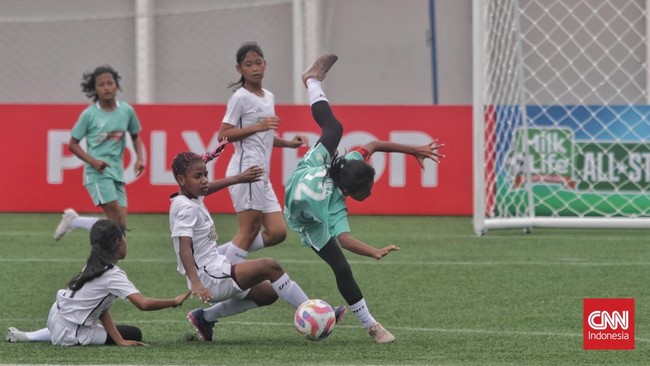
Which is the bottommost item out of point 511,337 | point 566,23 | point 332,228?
point 511,337

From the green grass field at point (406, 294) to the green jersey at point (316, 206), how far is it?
62 cm

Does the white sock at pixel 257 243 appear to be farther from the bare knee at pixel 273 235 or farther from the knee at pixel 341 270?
the knee at pixel 341 270

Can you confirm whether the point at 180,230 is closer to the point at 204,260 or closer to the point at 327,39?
the point at 204,260

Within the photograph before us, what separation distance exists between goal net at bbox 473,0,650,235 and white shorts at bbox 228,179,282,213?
415 centimetres

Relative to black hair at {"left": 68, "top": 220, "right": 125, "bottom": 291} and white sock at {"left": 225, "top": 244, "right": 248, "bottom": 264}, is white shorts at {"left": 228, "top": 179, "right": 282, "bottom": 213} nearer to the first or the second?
white sock at {"left": 225, "top": 244, "right": 248, "bottom": 264}

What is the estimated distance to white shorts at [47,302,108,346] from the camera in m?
7.48

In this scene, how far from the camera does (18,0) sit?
1989 centimetres

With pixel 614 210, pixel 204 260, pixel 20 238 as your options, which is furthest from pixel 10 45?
pixel 204 260

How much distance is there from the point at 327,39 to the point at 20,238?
22.5 ft

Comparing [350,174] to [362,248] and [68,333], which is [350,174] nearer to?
[362,248]

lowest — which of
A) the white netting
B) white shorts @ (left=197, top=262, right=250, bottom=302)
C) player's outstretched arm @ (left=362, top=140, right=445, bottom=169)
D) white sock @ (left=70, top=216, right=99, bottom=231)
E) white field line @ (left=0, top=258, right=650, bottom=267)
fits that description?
white field line @ (left=0, top=258, right=650, bottom=267)

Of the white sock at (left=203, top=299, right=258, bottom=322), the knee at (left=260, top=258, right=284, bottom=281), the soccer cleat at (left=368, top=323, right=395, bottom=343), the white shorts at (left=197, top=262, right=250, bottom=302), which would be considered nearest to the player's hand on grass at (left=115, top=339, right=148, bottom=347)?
the white shorts at (left=197, top=262, right=250, bottom=302)

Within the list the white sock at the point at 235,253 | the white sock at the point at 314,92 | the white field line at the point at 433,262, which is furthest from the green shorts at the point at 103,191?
the white sock at the point at 314,92

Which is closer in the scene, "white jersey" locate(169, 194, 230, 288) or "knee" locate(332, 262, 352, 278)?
"white jersey" locate(169, 194, 230, 288)
